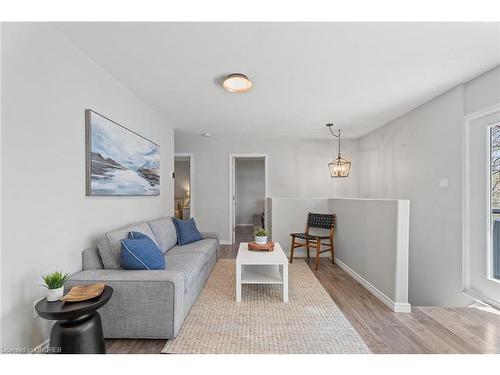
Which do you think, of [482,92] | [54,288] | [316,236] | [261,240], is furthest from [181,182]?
[482,92]

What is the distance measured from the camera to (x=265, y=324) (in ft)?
6.75

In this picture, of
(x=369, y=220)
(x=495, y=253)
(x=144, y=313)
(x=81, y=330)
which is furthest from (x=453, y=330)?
(x=81, y=330)

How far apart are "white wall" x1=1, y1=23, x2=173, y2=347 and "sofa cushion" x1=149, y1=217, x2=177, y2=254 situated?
74 centimetres

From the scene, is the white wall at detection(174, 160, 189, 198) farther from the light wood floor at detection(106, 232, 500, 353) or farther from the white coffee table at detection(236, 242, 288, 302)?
the light wood floor at detection(106, 232, 500, 353)

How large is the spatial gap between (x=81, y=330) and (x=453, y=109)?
12.9 feet

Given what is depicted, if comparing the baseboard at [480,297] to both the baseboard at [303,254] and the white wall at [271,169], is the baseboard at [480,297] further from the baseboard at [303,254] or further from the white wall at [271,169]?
the white wall at [271,169]

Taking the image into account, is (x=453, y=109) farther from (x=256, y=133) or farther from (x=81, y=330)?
(x=81, y=330)

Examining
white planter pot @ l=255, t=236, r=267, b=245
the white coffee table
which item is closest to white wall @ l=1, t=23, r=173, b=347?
the white coffee table

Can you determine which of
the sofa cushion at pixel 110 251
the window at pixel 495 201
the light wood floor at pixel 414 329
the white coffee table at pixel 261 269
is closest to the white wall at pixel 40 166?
the sofa cushion at pixel 110 251

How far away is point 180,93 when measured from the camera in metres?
2.85

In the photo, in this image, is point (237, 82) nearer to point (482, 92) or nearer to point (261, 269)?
point (261, 269)

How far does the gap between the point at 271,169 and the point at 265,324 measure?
3742 mm

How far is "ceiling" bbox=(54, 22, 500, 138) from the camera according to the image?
171cm

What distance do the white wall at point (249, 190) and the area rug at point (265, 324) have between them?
5479 mm
